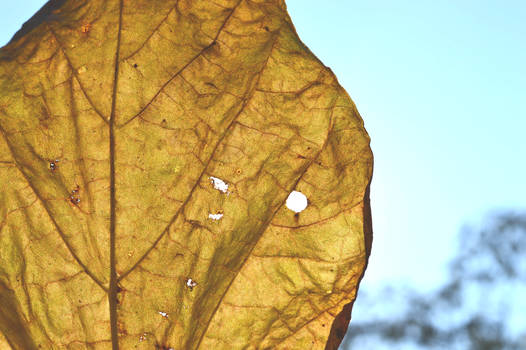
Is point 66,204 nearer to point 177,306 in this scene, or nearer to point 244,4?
point 177,306

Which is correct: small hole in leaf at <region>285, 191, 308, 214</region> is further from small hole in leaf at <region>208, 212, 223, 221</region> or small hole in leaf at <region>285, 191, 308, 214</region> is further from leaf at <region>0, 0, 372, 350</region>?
small hole in leaf at <region>208, 212, 223, 221</region>

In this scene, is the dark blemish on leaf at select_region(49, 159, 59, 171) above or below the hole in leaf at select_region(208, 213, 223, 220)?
below

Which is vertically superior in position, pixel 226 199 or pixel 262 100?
pixel 262 100

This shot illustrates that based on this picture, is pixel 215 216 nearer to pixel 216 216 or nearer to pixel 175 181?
pixel 216 216

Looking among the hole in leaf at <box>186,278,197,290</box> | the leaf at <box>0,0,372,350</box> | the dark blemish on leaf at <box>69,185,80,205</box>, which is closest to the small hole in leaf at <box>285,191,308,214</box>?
the leaf at <box>0,0,372,350</box>

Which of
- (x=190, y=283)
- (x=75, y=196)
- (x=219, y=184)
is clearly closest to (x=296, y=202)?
(x=219, y=184)

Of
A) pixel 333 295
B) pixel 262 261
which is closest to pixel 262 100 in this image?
pixel 262 261
